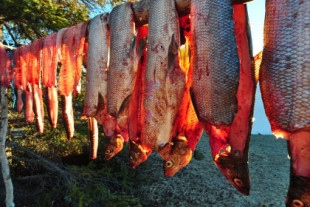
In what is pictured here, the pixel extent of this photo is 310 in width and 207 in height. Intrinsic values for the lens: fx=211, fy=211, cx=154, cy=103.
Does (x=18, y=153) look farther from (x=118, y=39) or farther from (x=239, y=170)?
(x=239, y=170)

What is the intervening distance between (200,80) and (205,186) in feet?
26.8

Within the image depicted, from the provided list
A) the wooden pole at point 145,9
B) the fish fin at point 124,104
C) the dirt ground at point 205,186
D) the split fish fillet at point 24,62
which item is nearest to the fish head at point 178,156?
the fish fin at point 124,104

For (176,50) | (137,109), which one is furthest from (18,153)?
(176,50)

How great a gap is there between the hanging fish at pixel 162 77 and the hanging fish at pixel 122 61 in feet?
0.66

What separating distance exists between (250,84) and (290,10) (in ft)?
1.49

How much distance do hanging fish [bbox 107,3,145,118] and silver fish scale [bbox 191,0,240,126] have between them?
586mm

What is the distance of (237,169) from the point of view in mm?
1300

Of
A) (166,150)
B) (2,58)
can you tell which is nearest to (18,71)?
(2,58)

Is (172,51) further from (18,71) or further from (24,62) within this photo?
(18,71)

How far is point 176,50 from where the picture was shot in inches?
57.1

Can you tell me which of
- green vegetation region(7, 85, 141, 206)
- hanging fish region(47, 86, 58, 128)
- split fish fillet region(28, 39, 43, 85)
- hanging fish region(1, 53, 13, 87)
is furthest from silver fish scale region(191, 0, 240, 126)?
green vegetation region(7, 85, 141, 206)

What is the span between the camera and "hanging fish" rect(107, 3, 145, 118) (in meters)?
1.70

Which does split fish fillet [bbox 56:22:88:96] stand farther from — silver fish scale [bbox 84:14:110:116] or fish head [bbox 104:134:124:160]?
fish head [bbox 104:134:124:160]

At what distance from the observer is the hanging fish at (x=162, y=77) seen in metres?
1.47
